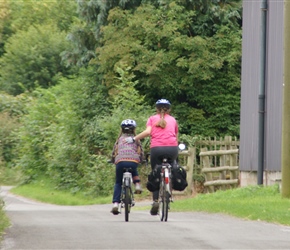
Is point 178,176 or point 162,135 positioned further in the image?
point 178,176

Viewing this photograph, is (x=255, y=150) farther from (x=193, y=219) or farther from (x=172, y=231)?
(x=172, y=231)

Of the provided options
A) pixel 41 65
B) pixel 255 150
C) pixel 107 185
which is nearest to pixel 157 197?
pixel 255 150

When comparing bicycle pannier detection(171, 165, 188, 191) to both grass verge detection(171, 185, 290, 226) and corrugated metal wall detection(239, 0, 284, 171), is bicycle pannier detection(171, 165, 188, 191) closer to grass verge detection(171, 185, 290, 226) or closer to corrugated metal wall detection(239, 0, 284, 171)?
grass verge detection(171, 185, 290, 226)

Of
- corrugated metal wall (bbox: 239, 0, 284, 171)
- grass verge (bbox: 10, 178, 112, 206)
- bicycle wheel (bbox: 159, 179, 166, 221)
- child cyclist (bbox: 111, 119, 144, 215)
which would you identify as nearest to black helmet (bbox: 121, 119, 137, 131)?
child cyclist (bbox: 111, 119, 144, 215)

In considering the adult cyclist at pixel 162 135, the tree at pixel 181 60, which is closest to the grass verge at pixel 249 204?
the adult cyclist at pixel 162 135

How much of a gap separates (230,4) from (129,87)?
17.9 ft

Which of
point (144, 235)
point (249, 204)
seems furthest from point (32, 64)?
point (144, 235)

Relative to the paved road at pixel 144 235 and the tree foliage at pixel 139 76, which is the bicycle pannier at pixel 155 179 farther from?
the tree foliage at pixel 139 76

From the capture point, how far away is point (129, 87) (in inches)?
1252

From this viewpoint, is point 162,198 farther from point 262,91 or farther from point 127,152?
point 262,91

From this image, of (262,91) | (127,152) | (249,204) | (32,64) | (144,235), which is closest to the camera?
(144,235)

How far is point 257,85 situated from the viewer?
2539cm

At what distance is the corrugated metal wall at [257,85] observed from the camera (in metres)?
23.9

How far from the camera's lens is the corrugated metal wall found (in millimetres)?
23859
